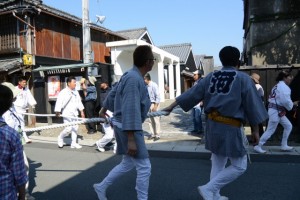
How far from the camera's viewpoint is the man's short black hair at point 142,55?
3.45 meters

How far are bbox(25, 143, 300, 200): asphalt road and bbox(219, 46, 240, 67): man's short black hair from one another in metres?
1.94

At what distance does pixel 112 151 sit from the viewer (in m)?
7.53

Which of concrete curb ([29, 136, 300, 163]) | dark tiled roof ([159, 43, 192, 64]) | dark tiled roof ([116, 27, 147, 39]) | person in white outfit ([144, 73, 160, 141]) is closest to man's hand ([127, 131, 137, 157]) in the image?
concrete curb ([29, 136, 300, 163])

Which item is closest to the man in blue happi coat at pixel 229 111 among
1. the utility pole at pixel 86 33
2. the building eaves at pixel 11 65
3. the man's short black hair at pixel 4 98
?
the man's short black hair at pixel 4 98

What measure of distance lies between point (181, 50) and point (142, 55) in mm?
28909

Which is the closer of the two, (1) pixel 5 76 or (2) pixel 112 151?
(2) pixel 112 151

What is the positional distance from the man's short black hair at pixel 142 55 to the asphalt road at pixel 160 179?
79.6 inches

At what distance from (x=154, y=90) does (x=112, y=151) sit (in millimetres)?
2189

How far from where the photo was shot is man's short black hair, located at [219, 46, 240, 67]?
3531 mm

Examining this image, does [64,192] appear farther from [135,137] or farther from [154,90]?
[154,90]

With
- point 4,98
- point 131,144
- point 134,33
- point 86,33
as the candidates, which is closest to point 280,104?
point 131,144

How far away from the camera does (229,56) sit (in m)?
3.53

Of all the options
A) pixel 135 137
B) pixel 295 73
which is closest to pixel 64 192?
pixel 135 137

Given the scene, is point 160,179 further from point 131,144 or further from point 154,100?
point 154,100
